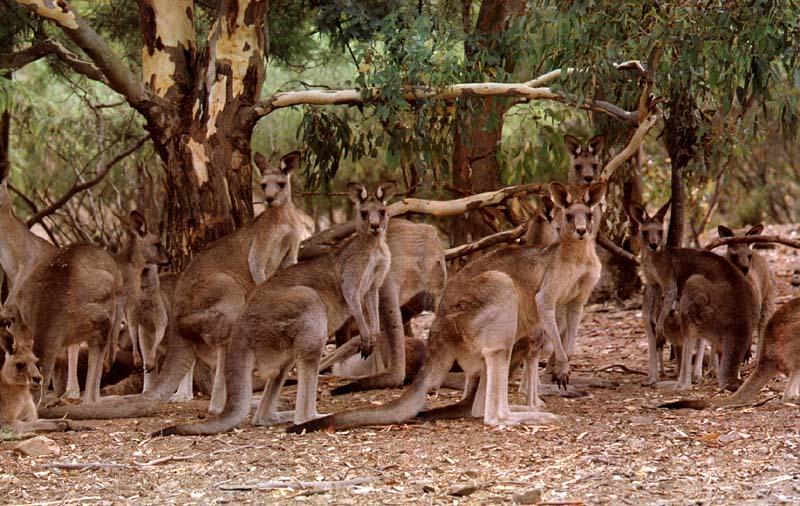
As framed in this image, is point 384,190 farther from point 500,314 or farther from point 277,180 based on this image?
point 500,314

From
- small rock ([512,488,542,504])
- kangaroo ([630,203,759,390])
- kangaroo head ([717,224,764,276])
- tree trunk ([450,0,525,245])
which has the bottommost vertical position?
small rock ([512,488,542,504])

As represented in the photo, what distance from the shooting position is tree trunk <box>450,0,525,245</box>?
33.3 ft

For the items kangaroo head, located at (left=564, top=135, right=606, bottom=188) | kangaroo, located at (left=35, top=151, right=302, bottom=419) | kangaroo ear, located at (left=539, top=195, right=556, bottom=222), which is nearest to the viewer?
kangaroo, located at (left=35, top=151, right=302, bottom=419)

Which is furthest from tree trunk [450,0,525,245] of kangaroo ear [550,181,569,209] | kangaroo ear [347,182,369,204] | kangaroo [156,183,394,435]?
kangaroo ear [550,181,569,209]

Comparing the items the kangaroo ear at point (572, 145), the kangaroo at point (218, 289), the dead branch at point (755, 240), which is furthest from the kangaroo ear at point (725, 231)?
A: the kangaroo at point (218, 289)

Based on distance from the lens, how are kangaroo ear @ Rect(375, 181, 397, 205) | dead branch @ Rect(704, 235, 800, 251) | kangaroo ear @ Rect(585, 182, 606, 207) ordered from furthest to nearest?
dead branch @ Rect(704, 235, 800, 251), kangaroo ear @ Rect(375, 181, 397, 205), kangaroo ear @ Rect(585, 182, 606, 207)

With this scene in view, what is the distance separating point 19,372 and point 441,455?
8.91ft

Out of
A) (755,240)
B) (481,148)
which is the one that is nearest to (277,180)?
(481,148)

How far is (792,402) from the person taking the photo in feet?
23.1

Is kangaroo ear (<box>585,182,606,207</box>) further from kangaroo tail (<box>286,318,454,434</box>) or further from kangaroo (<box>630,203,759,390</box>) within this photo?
kangaroo (<box>630,203,759,390</box>)

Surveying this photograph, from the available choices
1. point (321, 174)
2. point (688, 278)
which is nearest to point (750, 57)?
point (688, 278)

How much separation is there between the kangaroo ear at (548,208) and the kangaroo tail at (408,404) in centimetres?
176

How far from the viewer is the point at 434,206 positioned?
30.9ft

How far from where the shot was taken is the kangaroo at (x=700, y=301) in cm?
808
